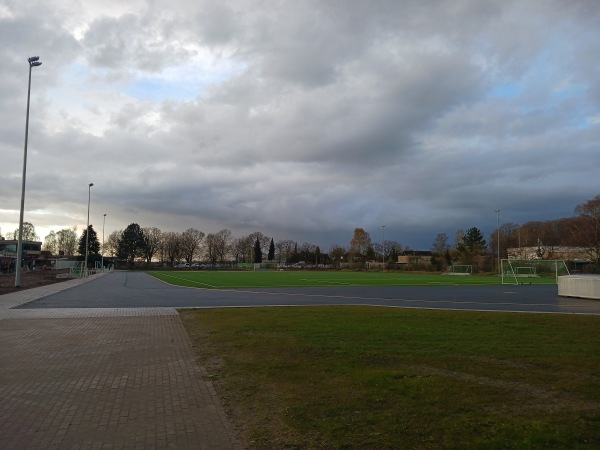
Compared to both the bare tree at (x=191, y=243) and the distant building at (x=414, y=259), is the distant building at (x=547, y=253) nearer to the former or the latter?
the distant building at (x=414, y=259)

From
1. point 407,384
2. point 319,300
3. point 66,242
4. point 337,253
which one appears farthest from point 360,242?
point 407,384

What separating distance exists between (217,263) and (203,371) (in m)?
138

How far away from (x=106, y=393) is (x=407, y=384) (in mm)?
4052

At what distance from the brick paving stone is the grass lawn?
409mm

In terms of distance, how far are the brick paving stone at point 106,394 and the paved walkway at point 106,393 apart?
0.01 m

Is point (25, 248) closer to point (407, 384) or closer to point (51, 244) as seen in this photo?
point (51, 244)

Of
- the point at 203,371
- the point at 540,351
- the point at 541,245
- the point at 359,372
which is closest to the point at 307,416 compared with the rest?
the point at 359,372

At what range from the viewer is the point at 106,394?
673 centimetres

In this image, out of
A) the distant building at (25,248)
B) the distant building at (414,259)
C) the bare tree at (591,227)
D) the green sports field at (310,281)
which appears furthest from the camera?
the distant building at (25,248)

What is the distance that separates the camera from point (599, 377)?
7.05 m

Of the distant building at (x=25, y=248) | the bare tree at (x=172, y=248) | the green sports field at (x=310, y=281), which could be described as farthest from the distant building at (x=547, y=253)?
the distant building at (x=25, y=248)

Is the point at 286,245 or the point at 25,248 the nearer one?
the point at 25,248

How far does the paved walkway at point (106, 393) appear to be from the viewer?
16.6 ft

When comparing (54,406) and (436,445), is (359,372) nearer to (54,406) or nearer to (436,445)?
(436,445)
